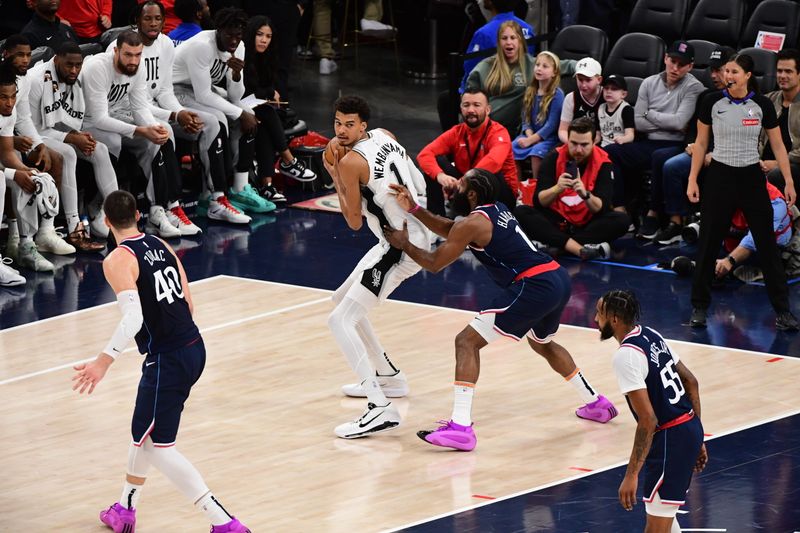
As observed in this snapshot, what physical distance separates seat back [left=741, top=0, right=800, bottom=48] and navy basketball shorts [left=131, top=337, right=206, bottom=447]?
7.75 metres

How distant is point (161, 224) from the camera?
40.8 feet

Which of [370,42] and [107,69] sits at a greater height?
[107,69]

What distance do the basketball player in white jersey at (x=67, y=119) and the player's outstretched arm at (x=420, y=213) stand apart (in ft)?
Answer: 15.3

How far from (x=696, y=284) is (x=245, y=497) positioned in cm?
394

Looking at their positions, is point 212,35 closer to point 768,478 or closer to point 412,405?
point 412,405

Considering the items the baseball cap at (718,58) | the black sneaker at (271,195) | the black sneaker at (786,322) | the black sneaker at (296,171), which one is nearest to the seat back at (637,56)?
the baseball cap at (718,58)

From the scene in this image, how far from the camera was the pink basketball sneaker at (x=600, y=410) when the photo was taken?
8.12 metres

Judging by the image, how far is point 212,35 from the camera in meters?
13.0

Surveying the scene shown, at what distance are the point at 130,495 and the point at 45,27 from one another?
7204 millimetres

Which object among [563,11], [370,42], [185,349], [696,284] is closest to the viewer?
[185,349]

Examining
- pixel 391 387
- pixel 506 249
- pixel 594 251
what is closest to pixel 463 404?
pixel 506 249

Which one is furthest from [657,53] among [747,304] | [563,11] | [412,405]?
[412,405]

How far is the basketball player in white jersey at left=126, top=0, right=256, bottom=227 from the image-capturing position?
1252cm

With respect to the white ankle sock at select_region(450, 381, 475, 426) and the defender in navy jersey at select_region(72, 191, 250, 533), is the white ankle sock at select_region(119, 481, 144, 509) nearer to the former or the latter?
the defender in navy jersey at select_region(72, 191, 250, 533)
